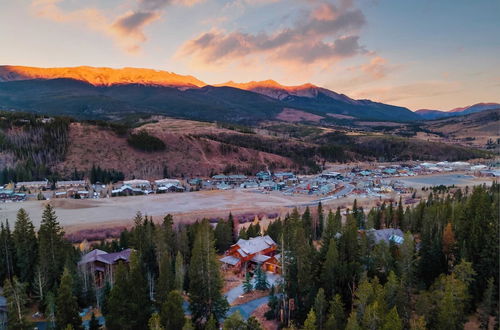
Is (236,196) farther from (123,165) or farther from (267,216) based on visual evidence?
(123,165)

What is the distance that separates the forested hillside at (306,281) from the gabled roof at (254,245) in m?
5.81

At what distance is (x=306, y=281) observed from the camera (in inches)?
986

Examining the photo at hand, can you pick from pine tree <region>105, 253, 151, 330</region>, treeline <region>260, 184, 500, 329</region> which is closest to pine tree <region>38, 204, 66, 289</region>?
pine tree <region>105, 253, 151, 330</region>

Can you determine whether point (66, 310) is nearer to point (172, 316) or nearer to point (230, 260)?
point (172, 316)

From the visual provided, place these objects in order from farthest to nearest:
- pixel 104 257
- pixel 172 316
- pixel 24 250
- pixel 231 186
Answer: pixel 231 186
pixel 104 257
pixel 24 250
pixel 172 316

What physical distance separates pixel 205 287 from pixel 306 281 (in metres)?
7.12

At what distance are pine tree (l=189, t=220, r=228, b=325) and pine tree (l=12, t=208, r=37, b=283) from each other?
48.5ft

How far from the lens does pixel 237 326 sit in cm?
1634

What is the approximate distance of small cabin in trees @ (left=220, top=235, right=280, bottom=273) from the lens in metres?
36.0

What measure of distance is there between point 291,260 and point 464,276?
37.4ft

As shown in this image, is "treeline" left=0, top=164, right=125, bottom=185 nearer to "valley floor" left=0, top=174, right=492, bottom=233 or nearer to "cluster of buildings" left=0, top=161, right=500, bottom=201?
"cluster of buildings" left=0, top=161, right=500, bottom=201

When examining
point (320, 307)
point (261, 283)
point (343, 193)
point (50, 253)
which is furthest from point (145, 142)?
point (320, 307)

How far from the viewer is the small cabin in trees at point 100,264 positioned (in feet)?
104

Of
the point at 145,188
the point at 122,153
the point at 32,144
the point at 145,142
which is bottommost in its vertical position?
the point at 145,188
